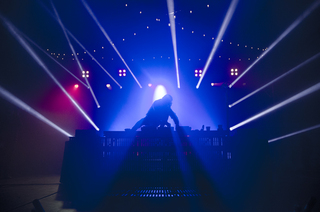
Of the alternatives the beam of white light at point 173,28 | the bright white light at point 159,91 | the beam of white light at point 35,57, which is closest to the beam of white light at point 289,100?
the beam of white light at point 173,28

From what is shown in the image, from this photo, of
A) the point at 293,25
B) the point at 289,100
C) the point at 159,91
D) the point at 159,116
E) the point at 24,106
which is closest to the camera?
the point at 159,116

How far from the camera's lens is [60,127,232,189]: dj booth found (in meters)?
2.14

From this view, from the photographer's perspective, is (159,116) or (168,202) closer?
(168,202)

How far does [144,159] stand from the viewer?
2.20 meters

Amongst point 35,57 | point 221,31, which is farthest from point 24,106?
point 221,31

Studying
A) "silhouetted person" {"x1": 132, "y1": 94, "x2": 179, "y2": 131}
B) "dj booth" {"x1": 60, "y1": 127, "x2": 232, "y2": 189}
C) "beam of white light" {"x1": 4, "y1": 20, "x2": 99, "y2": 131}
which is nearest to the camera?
"dj booth" {"x1": 60, "y1": 127, "x2": 232, "y2": 189}

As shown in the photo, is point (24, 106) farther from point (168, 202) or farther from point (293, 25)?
point (293, 25)

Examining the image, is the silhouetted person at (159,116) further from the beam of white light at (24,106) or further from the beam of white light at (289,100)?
the beam of white light at (289,100)

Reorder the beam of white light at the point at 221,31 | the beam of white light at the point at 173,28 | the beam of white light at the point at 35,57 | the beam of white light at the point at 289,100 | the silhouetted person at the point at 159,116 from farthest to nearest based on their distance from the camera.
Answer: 1. the beam of white light at the point at 221,31
2. the beam of white light at the point at 173,28
3. the beam of white light at the point at 289,100
4. the beam of white light at the point at 35,57
5. the silhouetted person at the point at 159,116

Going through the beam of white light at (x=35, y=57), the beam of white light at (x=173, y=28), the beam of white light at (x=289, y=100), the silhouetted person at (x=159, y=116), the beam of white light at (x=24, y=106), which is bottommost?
the silhouetted person at (x=159, y=116)

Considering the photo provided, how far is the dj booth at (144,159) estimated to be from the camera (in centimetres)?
214

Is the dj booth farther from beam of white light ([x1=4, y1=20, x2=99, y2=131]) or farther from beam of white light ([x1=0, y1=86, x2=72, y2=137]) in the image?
beam of white light ([x1=4, y1=20, x2=99, y2=131])

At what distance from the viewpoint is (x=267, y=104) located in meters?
7.32

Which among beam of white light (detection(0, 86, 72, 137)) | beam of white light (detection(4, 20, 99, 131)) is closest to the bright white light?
beam of white light (detection(4, 20, 99, 131))
